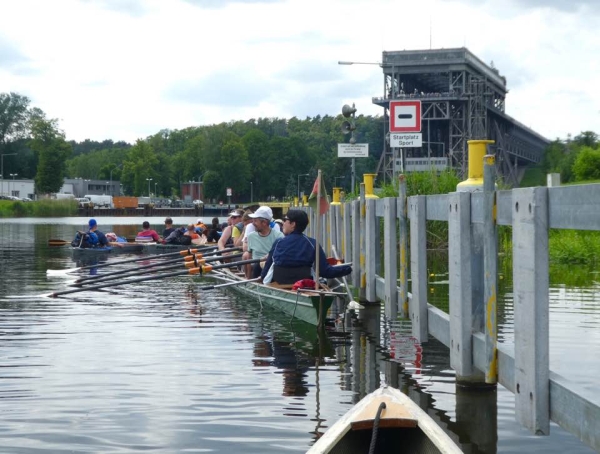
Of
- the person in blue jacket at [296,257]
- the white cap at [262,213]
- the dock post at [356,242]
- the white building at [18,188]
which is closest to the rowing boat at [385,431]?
the person in blue jacket at [296,257]

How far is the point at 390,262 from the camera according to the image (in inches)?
545

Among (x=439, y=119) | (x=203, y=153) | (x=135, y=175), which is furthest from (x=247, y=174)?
(x=439, y=119)

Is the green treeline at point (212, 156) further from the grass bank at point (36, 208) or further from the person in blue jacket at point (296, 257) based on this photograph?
the person in blue jacket at point (296, 257)

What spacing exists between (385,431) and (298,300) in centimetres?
851

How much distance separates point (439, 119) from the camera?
339 ft

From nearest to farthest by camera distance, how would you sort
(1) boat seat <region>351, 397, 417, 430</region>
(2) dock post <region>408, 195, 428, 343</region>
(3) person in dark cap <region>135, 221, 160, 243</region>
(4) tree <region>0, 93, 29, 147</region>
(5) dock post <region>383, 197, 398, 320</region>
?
(1) boat seat <region>351, 397, 417, 430</region> < (2) dock post <region>408, 195, 428, 343</region> < (5) dock post <region>383, 197, 398, 320</region> < (3) person in dark cap <region>135, 221, 160, 243</region> < (4) tree <region>0, 93, 29, 147</region>

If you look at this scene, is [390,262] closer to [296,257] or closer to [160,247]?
[296,257]

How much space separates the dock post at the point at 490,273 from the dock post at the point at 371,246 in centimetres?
795

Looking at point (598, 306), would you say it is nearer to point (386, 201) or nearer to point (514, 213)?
point (386, 201)

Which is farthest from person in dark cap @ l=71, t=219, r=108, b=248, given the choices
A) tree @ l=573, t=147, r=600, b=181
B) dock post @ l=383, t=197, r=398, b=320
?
tree @ l=573, t=147, r=600, b=181

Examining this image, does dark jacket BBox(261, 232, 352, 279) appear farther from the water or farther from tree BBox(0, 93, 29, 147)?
tree BBox(0, 93, 29, 147)

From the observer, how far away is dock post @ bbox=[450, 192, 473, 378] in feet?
29.1

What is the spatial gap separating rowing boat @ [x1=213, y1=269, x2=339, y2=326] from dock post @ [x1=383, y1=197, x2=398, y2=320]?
0.78m

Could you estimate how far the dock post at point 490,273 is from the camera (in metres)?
8.08
